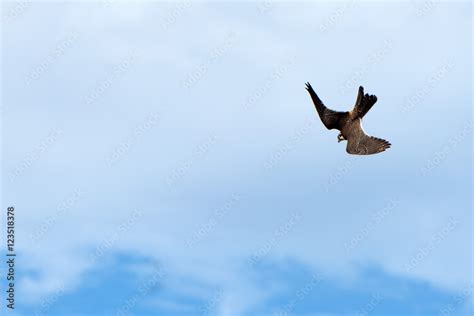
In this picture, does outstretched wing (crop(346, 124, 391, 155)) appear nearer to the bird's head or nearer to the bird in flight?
the bird in flight

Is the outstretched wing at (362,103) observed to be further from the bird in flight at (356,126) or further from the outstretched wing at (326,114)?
the outstretched wing at (326,114)

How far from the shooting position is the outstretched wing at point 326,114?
1227 inches

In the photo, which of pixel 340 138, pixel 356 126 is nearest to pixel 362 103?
pixel 356 126

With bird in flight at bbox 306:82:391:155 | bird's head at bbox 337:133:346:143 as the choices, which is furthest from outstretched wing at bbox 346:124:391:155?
bird's head at bbox 337:133:346:143

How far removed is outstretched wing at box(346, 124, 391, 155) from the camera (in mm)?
29812

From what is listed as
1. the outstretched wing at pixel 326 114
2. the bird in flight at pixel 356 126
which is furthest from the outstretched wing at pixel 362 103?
the outstretched wing at pixel 326 114

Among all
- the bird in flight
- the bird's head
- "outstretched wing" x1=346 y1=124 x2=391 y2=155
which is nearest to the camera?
"outstretched wing" x1=346 y1=124 x2=391 y2=155

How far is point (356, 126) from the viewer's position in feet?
100

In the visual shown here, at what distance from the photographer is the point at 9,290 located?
35.9 m

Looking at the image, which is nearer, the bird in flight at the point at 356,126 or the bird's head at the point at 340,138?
the bird in flight at the point at 356,126

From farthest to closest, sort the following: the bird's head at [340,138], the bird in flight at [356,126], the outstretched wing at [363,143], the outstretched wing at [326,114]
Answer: the outstretched wing at [326,114] → the bird's head at [340,138] → the bird in flight at [356,126] → the outstretched wing at [363,143]

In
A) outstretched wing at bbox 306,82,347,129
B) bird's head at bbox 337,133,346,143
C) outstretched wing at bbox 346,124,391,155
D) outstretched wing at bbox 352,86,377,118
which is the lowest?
outstretched wing at bbox 346,124,391,155

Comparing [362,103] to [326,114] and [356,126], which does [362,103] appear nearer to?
[356,126]

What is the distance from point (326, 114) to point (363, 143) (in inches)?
78.0
